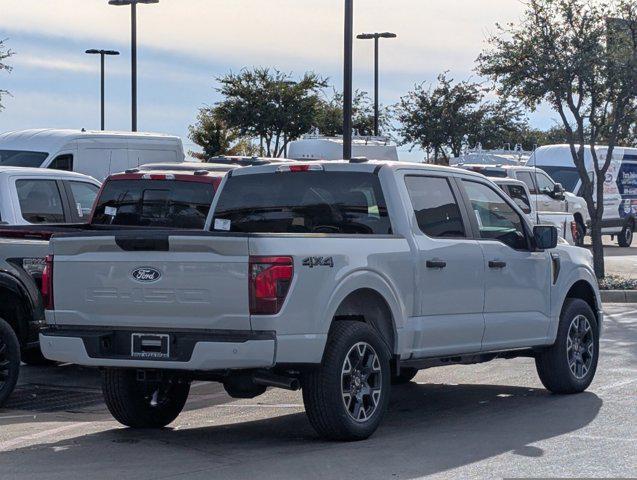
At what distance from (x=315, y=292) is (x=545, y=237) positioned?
2.90 metres

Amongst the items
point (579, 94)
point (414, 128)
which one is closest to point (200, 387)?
point (579, 94)

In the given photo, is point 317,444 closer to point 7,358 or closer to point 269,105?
point 7,358

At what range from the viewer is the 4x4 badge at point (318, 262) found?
26.5ft

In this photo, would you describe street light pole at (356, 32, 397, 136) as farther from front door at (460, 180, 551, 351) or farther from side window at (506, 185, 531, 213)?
front door at (460, 180, 551, 351)

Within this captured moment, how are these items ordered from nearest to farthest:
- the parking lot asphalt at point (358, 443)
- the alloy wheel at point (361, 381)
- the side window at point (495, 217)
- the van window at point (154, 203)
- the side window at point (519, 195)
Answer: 1. the parking lot asphalt at point (358, 443)
2. the alloy wheel at point (361, 381)
3. the side window at point (495, 217)
4. the van window at point (154, 203)
5. the side window at point (519, 195)

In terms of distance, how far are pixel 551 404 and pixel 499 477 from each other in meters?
3.12

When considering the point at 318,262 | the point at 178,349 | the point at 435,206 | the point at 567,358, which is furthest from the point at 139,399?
the point at 567,358

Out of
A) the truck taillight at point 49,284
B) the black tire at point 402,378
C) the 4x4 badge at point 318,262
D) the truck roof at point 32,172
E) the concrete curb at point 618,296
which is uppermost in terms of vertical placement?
the truck roof at point 32,172

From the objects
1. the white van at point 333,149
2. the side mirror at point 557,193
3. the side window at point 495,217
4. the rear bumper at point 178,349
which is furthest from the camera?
the white van at point 333,149

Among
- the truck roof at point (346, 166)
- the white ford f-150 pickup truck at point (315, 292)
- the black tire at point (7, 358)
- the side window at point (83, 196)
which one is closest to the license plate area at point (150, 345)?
the white ford f-150 pickup truck at point (315, 292)

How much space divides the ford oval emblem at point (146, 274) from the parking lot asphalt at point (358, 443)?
1.10 metres

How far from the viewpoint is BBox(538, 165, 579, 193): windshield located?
35.3m

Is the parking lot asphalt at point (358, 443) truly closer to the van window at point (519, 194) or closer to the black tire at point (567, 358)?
the black tire at point (567, 358)

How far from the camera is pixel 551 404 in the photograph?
10375mm
